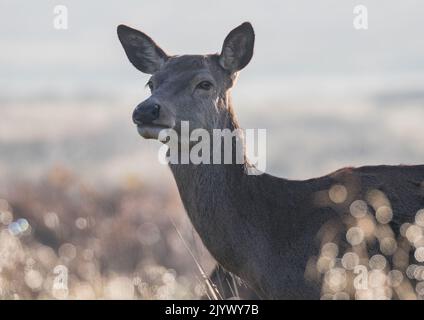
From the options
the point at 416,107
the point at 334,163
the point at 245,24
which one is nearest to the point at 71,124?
the point at 334,163

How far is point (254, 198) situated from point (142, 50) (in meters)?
2.29

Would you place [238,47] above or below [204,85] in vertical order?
above

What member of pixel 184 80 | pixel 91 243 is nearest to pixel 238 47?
pixel 184 80

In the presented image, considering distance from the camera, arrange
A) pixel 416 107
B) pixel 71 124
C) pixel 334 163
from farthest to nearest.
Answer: pixel 416 107 < pixel 71 124 < pixel 334 163

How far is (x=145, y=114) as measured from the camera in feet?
38.0

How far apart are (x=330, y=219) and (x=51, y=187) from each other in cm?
1078

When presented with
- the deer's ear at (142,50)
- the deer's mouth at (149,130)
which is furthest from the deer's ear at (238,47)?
the deer's mouth at (149,130)

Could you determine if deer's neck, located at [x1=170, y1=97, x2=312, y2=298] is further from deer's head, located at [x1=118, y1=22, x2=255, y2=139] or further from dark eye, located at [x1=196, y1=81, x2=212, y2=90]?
dark eye, located at [x1=196, y1=81, x2=212, y2=90]

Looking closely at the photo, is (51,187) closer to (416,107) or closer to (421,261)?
(421,261)

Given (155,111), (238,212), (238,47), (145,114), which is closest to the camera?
(145,114)

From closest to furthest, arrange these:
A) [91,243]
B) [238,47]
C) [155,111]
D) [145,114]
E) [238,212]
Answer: [145,114]
[155,111]
[238,212]
[238,47]
[91,243]

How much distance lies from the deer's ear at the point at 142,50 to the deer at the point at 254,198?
0.84m

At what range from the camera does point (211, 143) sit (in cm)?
1210

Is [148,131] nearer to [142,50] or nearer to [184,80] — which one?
[184,80]
